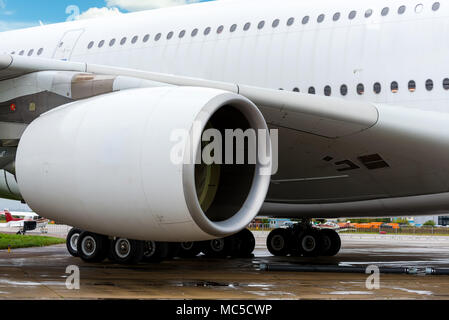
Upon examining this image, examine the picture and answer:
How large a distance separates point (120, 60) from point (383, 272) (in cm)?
520

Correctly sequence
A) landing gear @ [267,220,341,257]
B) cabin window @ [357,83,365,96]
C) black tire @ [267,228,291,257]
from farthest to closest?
black tire @ [267,228,291,257]
landing gear @ [267,220,341,257]
cabin window @ [357,83,365,96]

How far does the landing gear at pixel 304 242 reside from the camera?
1342 centimetres

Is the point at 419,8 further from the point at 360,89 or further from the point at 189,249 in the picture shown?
the point at 189,249

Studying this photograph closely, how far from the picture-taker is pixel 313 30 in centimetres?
991

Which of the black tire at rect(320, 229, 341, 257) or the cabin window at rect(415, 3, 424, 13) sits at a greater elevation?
the cabin window at rect(415, 3, 424, 13)

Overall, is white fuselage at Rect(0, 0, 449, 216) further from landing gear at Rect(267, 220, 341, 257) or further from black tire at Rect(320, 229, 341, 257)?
black tire at Rect(320, 229, 341, 257)

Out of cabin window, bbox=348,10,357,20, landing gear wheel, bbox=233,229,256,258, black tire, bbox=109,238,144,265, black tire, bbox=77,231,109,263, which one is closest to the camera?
cabin window, bbox=348,10,357,20

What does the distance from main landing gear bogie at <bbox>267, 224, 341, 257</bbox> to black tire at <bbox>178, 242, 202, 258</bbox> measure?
1.66m

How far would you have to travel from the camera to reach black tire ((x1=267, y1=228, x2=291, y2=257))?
13625 mm

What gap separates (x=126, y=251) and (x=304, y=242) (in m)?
4.42

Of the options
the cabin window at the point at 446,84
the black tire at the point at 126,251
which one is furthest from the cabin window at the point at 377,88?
the black tire at the point at 126,251

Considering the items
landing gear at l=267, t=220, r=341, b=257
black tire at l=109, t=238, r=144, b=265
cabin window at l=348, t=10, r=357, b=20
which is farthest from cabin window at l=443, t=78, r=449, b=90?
landing gear at l=267, t=220, r=341, b=257
